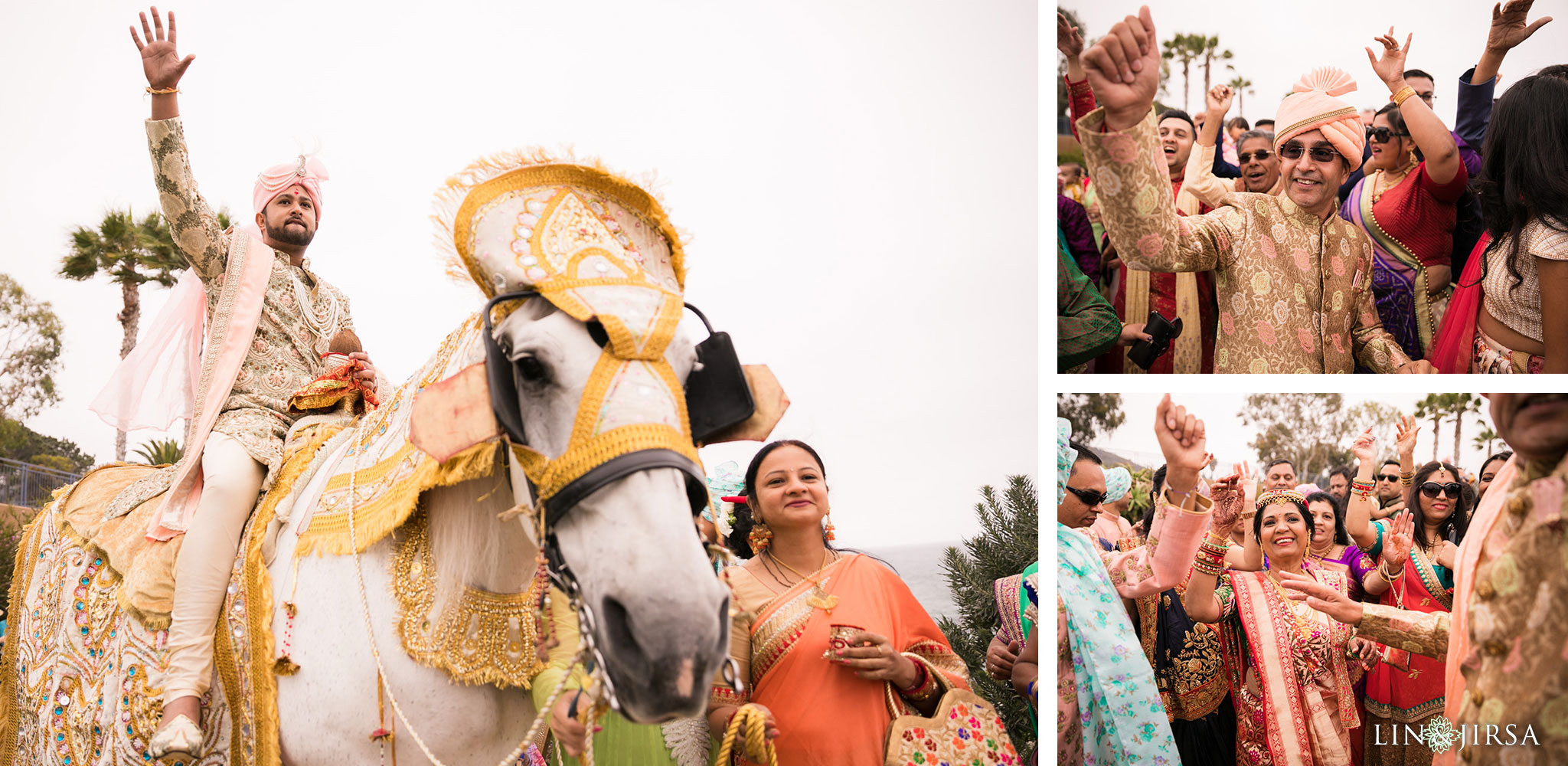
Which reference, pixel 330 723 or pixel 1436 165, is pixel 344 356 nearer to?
pixel 330 723

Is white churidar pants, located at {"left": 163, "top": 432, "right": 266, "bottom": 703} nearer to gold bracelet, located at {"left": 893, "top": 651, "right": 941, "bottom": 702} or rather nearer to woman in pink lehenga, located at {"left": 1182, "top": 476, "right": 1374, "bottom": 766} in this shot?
gold bracelet, located at {"left": 893, "top": 651, "right": 941, "bottom": 702}

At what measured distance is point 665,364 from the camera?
1442mm

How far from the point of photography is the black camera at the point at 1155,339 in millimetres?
2512

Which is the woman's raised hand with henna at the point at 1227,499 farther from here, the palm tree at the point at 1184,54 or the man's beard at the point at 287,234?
the man's beard at the point at 287,234

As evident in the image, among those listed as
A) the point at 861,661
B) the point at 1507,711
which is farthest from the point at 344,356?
the point at 1507,711

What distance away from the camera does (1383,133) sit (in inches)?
108

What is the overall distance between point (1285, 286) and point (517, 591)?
6.71ft

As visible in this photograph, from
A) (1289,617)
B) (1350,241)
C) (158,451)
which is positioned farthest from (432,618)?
(158,451)

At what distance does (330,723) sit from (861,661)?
3.71 ft

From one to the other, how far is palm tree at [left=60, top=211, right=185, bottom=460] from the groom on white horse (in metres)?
3.66

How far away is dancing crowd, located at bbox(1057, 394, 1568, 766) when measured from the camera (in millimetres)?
1739

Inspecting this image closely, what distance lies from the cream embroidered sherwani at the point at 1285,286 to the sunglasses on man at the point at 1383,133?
0.45m

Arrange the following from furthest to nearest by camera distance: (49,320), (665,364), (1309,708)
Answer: (49,320) → (1309,708) → (665,364)

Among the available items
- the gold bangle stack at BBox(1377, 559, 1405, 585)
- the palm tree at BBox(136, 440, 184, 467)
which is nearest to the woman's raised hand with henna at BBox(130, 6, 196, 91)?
the gold bangle stack at BBox(1377, 559, 1405, 585)
